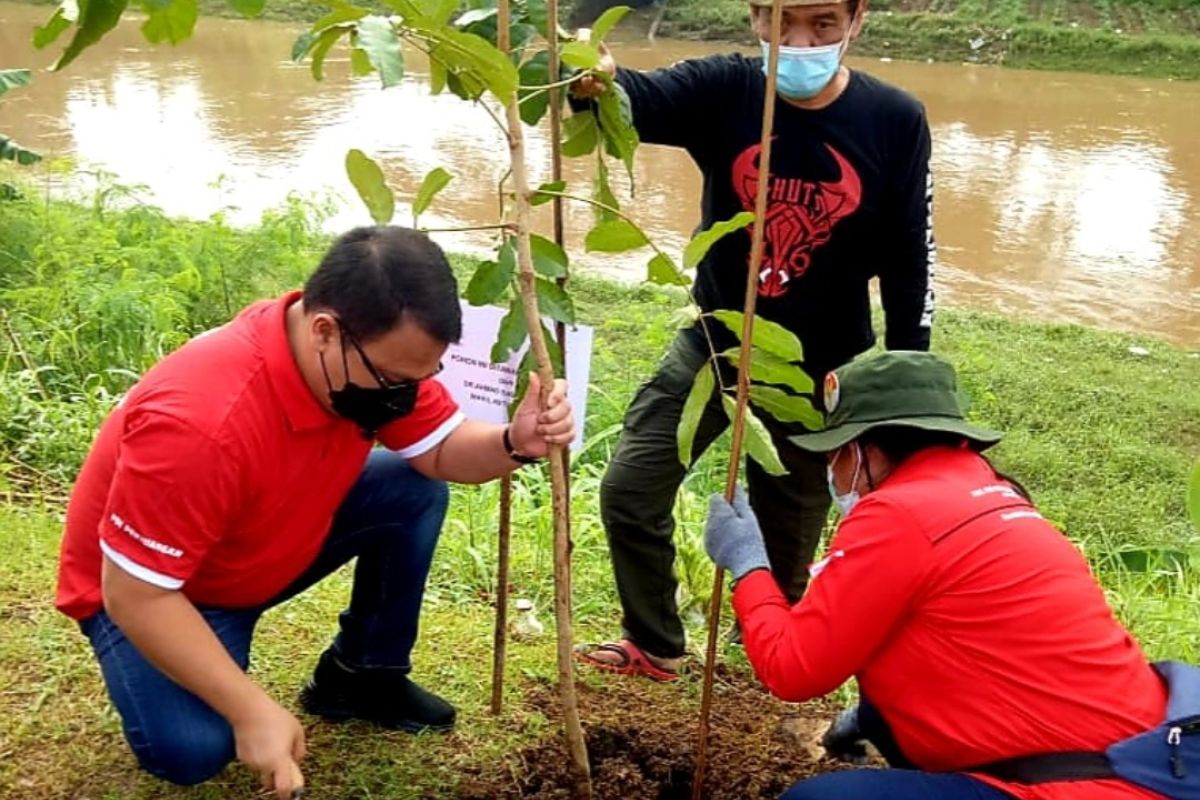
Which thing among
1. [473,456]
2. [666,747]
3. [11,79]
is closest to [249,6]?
[473,456]

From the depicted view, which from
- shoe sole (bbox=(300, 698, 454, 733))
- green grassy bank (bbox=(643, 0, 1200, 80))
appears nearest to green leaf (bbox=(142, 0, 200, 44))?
shoe sole (bbox=(300, 698, 454, 733))

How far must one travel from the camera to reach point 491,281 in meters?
1.81

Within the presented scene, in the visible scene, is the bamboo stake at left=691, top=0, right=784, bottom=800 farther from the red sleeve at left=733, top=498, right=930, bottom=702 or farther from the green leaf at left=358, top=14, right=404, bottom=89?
the green leaf at left=358, top=14, right=404, bottom=89

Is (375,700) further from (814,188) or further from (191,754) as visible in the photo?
(814,188)

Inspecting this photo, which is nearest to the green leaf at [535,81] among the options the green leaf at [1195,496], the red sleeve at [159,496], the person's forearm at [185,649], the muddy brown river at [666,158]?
the red sleeve at [159,496]

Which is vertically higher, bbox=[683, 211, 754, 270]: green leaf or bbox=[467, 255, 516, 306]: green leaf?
bbox=[683, 211, 754, 270]: green leaf

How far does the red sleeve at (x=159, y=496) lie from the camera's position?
1.69m

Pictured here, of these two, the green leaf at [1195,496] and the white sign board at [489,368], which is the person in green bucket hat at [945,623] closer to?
the green leaf at [1195,496]

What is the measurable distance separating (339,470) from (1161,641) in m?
2.14

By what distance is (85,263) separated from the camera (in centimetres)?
476

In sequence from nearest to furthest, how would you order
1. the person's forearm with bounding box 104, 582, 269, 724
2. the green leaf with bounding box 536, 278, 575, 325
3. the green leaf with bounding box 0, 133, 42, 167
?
the person's forearm with bounding box 104, 582, 269, 724, the green leaf with bounding box 536, 278, 575, 325, the green leaf with bounding box 0, 133, 42, 167

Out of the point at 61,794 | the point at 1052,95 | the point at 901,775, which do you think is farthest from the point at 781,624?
the point at 1052,95

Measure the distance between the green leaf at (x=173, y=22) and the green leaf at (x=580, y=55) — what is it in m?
0.51

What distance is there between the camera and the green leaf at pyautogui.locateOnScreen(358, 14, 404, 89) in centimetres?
121
